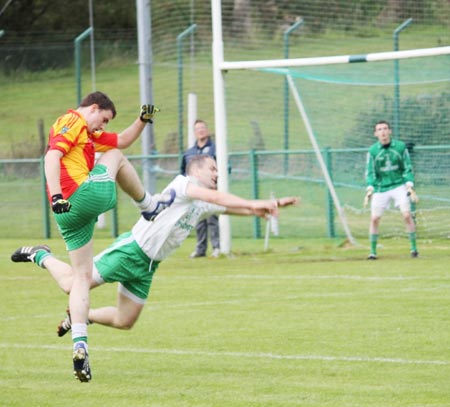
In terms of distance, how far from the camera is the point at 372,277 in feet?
47.4

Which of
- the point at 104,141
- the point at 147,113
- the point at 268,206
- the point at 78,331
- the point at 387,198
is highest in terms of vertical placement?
the point at 147,113

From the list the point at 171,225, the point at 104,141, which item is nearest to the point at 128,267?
the point at 171,225

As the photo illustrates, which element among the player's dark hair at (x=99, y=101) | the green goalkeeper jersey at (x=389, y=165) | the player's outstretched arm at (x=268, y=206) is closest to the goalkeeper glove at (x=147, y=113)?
the player's dark hair at (x=99, y=101)

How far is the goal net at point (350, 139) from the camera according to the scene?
1898 cm

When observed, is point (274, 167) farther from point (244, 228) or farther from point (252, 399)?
point (252, 399)

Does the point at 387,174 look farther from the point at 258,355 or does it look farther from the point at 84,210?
the point at 84,210

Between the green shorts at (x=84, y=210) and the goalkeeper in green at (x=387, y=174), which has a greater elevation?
the green shorts at (x=84, y=210)

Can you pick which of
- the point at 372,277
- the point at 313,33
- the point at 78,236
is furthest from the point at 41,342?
the point at 313,33

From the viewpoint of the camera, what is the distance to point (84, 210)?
8.77 metres

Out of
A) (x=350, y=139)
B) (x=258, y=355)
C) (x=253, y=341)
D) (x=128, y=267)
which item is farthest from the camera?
(x=350, y=139)

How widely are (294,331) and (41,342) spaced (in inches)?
85.1

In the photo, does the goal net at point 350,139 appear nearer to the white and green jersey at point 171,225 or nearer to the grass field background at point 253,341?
the grass field background at point 253,341

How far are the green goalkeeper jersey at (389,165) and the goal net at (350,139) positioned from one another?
98 cm

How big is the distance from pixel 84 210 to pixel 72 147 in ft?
1.61
